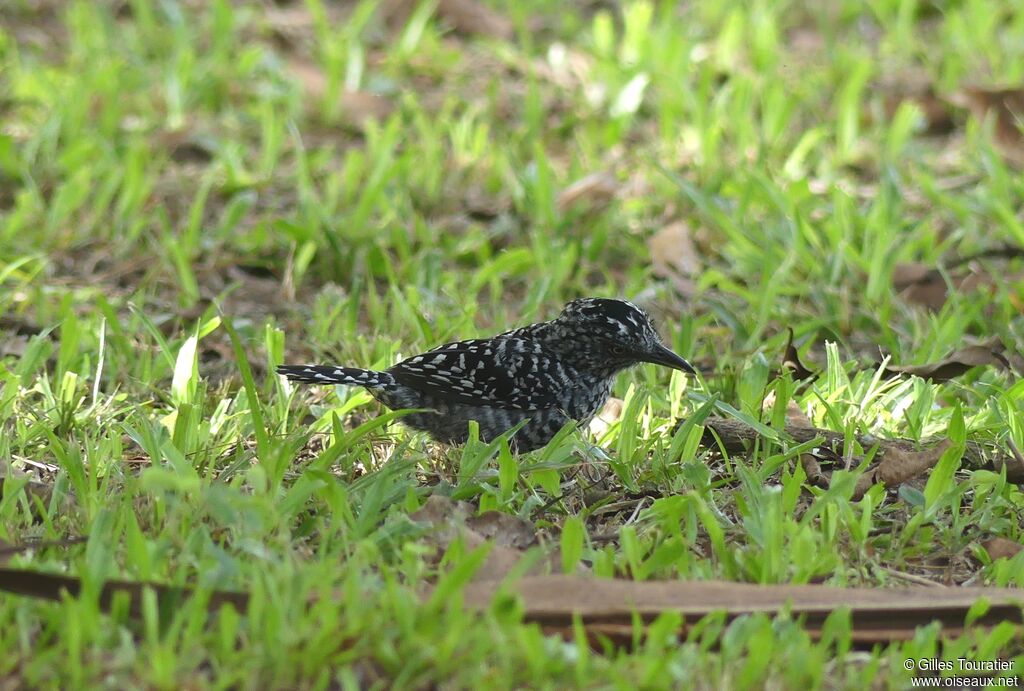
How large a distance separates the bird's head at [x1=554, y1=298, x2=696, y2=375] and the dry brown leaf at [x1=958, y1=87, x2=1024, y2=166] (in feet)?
12.2

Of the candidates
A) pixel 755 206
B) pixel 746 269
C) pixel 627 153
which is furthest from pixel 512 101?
pixel 746 269

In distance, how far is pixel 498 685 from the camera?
127 inches

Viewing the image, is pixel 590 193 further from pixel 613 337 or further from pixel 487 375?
pixel 487 375

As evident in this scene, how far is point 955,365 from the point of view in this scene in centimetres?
539

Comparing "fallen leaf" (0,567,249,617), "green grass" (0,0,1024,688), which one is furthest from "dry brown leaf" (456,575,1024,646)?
"fallen leaf" (0,567,249,617)

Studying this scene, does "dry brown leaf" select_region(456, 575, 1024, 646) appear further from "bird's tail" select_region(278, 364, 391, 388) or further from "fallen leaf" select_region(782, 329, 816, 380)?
"fallen leaf" select_region(782, 329, 816, 380)

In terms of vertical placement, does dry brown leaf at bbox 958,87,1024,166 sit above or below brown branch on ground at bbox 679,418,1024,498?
above

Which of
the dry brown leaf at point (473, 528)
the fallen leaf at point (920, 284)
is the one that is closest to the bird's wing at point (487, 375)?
the dry brown leaf at point (473, 528)

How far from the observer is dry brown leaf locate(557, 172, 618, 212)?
7.18 m

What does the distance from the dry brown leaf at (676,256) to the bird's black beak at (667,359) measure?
1529 mm

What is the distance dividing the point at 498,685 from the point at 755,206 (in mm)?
4468

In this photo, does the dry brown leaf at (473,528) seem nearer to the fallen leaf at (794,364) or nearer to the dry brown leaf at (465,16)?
the fallen leaf at (794,364)

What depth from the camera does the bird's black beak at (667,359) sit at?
5027mm

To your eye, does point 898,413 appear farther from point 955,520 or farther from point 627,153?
point 627,153
